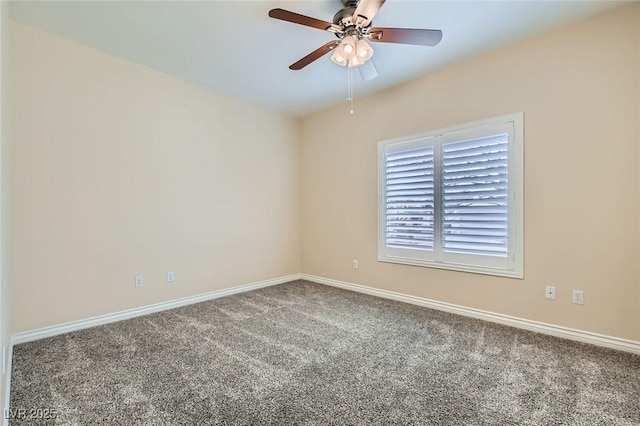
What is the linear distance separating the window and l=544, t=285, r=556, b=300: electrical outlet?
0.24 meters

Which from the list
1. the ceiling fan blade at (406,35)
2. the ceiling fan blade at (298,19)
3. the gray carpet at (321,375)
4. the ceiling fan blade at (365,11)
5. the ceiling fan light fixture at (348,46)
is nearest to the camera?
the gray carpet at (321,375)

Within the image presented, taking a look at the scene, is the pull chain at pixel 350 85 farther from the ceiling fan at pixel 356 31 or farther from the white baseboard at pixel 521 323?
the white baseboard at pixel 521 323

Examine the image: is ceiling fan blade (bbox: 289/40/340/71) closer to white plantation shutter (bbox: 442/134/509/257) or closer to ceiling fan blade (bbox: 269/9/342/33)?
ceiling fan blade (bbox: 269/9/342/33)

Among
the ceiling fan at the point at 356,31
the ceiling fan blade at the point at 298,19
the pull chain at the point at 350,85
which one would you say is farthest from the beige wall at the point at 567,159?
the ceiling fan blade at the point at 298,19

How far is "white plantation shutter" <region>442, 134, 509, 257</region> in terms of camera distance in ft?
9.52

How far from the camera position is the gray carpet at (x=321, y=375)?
1.64 meters

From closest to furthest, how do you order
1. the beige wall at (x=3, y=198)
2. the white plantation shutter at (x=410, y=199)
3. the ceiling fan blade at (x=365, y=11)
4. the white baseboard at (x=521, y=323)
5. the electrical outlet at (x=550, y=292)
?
the beige wall at (x=3, y=198)
the ceiling fan blade at (x=365, y=11)
the white baseboard at (x=521, y=323)
the electrical outlet at (x=550, y=292)
the white plantation shutter at (x=410, y=199)

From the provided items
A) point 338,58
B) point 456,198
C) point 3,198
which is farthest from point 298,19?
point 456,198

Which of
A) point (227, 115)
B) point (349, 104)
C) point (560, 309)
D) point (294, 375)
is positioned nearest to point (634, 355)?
point (560, 309)

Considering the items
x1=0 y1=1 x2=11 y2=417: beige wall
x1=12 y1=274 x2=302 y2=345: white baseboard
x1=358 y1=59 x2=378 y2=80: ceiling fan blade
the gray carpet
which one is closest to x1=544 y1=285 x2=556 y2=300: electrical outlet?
the gray carpet

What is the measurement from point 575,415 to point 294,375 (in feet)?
5.32

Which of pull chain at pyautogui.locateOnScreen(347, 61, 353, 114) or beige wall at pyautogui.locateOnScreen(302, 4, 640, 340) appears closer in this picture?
beige wall at pyautogui.locateOnScreen(302, 4, 640, 340)

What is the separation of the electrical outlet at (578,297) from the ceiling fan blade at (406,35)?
2386mm

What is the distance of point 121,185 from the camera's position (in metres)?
3.06
